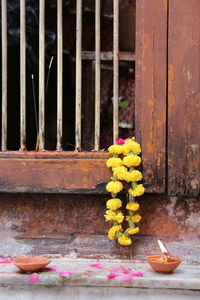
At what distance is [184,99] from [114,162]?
567 mm

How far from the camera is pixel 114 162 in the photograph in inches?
109

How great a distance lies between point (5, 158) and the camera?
291 centimetres

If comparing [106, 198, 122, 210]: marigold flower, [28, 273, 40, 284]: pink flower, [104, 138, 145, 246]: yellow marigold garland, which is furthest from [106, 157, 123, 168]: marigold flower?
[28, 273, 40, 284]: pink flower

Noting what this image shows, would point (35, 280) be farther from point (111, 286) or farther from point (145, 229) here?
point (145, 229)

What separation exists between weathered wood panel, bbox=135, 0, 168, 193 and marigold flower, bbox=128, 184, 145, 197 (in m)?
0.08

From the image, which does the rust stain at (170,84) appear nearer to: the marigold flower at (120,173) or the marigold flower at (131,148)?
the marigold flower at (131,148)

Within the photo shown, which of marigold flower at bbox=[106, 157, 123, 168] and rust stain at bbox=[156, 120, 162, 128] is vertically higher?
rust stain at bbox=[156, 120, 162, 128]

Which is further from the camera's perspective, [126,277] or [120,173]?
[120,173]

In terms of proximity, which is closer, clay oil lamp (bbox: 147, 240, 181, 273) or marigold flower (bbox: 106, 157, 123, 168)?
clay oil lamp (bbox: 147, 240, 181, 273)

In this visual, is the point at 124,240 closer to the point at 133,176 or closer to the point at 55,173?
the point at 133,176

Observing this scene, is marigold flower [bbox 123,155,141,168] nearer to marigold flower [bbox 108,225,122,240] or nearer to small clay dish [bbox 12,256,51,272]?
marigold flower [bbox 108,225,122,240]

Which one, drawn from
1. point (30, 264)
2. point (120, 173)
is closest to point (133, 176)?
point (120, 173)

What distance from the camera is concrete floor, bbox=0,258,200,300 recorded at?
2.38 meters

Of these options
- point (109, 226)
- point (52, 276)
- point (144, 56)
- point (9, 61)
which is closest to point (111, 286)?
point (52, 276)
